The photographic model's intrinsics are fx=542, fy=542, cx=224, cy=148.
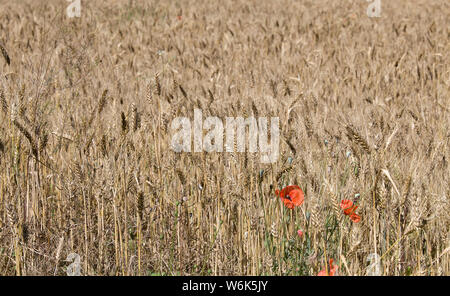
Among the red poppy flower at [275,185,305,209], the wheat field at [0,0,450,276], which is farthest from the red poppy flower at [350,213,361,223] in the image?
the red poppy flower at [275,185,305,209]

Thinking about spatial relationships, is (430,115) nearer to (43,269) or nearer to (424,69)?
(424,69)

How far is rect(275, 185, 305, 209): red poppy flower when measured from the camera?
A: 155cm

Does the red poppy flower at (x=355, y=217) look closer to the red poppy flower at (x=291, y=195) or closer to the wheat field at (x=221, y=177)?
the wheat field at (x=221, y=177)

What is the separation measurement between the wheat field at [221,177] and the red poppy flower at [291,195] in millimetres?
68

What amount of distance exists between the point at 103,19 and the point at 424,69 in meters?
4.40

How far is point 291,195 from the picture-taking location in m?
1.58

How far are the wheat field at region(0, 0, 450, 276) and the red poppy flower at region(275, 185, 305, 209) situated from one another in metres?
0.07

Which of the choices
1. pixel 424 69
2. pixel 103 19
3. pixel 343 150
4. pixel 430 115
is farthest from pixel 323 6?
pixel 343 150

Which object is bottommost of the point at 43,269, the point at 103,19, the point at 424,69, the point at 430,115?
the point at 43,269

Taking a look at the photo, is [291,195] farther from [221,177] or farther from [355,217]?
[221,177]

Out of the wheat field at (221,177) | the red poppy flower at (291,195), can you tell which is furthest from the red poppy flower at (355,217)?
the red poppy flower at (291,195)

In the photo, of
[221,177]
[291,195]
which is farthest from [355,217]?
[221,177]

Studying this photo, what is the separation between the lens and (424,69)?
11.7 feet

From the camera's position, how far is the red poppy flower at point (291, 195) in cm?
155
